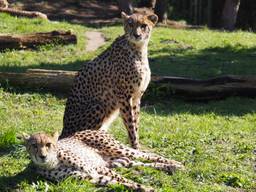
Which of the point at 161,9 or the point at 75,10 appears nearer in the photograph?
the point at 161,9

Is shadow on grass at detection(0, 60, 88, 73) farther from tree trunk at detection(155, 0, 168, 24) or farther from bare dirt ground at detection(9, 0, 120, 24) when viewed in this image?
tree trunk at detection(155, 0, 168, 24)

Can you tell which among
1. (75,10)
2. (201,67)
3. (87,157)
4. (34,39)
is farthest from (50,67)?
(75,10)

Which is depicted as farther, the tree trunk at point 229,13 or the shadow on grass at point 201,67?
the tree trunk at point 229,13

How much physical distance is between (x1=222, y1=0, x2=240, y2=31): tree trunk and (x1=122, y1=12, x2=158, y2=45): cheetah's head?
1270 centimetres

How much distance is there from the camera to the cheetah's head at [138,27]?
20.6 ft

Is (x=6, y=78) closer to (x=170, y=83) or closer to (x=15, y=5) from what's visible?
(x=170, y=83)

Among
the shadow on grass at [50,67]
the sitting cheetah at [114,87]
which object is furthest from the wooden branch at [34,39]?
the sitting cheetah at [114,87]

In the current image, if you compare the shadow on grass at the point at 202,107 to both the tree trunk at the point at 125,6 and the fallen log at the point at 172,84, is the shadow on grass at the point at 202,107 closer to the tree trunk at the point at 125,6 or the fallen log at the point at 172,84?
the fallen log at the point at 172,84

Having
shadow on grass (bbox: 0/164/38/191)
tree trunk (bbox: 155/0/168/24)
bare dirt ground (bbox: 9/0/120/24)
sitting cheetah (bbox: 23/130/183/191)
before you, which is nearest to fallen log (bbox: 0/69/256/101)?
sitting cheetah (bbox: 23/130/183/191)

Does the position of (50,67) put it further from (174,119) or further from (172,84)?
(174,119)

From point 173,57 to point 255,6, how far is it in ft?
32.4

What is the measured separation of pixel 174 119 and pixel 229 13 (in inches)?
426

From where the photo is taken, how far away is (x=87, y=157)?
553 cm

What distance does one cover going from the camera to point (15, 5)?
19.9 m
